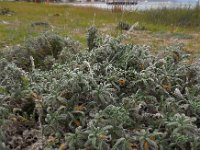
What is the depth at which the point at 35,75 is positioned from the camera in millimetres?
3957

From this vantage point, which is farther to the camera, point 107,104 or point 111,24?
point 111,24

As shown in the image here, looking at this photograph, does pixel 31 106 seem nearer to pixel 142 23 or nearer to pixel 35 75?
pixel 35 75

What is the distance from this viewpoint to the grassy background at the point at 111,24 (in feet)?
30.2

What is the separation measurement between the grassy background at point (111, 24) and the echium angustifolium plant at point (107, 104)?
13.3 ft

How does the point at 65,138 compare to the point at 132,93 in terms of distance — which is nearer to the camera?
the point at 65,138

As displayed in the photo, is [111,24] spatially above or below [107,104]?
below

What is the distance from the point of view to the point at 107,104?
3.41 m

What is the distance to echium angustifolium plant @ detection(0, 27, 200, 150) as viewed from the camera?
10.3ft

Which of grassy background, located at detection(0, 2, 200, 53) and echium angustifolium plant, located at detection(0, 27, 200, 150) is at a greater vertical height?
echium angustifolium plant, located at detection(0, 27, 200, 150)

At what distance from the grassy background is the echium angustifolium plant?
4.07 meters

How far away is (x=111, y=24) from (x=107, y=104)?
805cm

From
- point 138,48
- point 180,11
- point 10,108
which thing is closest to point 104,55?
point 138,48

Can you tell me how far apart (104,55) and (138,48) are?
28 cm

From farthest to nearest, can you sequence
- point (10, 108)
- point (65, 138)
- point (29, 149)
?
1. point (10, 108)
2. point (29, 149)
3. point (65, 138)
